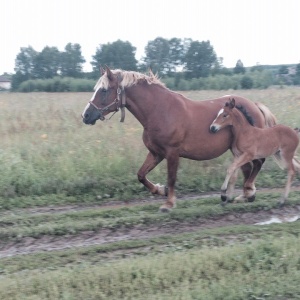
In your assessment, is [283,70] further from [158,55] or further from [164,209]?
[164,209]

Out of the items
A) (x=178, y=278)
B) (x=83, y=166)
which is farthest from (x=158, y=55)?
(x=178, y=278)

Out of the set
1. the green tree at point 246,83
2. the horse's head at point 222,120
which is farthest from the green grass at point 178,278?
the green tree at point 246,83

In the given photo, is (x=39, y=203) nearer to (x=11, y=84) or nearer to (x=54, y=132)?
(x=54, y=132)

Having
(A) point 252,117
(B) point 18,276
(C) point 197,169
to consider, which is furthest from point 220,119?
(B) point 18,276

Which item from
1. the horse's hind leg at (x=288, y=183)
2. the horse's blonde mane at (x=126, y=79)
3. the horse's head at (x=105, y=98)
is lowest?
the horse's hind leg at (x=288, y=183)

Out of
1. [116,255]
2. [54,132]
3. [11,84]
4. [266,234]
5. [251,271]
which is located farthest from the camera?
[11,84]

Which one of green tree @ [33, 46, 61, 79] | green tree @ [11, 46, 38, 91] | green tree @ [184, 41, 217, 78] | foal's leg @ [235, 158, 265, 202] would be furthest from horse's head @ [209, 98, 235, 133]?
green tree @ [11, 46, 38, 91]

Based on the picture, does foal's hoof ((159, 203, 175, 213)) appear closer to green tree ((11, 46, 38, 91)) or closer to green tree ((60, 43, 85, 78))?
green tree ((60, 43, 85, 78))

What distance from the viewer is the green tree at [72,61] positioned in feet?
75.3

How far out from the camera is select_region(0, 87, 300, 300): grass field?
5098 mm

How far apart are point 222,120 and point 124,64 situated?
1103 centimetres

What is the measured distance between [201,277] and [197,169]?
17.0 feet

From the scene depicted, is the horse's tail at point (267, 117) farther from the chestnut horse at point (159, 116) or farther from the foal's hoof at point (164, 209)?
the foal's hoof at point (164, 209)

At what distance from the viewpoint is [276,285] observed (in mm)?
5074
